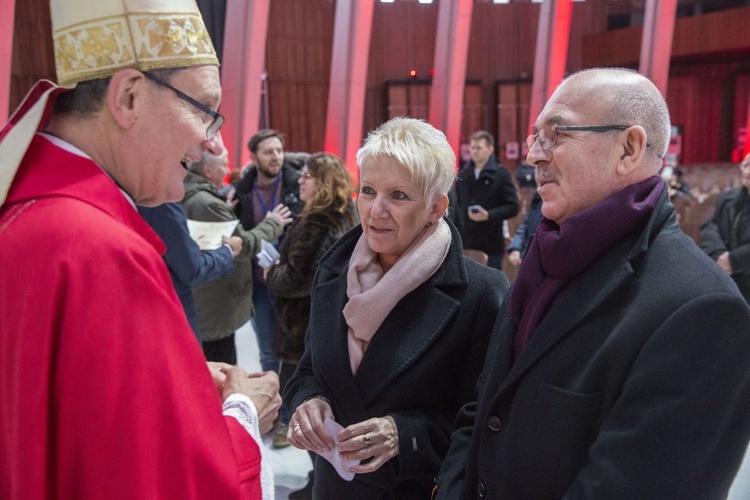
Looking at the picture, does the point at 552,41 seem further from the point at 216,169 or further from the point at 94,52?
the point at 94,52

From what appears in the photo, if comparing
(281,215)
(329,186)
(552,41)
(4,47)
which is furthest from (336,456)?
(552,41)

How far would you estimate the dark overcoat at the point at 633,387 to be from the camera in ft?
3.64

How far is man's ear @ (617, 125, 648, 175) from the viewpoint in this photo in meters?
1.32

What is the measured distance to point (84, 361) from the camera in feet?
3.04

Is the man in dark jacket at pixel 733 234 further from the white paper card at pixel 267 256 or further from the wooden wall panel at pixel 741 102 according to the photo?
the wooden wall panel at pixel 741 102

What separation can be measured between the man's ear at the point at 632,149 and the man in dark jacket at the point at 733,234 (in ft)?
8.90

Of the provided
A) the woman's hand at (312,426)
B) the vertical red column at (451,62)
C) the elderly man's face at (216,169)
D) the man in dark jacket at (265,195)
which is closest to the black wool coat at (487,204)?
the man in dark jacket at (265,195)

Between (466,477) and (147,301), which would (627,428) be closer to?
(466,477)

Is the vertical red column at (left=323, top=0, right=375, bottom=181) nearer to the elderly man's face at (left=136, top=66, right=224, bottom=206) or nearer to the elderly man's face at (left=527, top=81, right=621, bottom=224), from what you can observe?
the elderly man's face at (left=527, top=81, right=621, bottom=224)

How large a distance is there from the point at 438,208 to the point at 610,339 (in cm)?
85

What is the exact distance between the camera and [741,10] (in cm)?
1548

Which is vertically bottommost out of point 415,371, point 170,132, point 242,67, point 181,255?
point 415,371

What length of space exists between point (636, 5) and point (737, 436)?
1825 cm

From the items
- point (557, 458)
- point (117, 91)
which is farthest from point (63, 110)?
point (557, 458)
